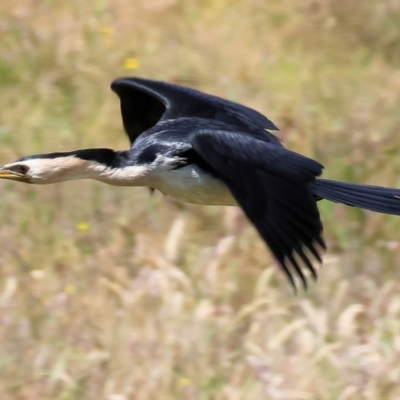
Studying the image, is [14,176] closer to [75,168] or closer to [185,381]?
[75,168]

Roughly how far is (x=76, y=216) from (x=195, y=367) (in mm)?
1223

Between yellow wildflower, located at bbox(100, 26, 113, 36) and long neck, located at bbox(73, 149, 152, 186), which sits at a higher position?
yellow wildflower, located at bbox(100, 26, 113, 36)

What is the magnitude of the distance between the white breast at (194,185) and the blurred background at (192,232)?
3.19ft

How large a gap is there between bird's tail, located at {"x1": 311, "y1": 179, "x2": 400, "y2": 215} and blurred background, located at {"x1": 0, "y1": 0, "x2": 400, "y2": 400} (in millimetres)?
969

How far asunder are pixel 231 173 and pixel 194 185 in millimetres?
286

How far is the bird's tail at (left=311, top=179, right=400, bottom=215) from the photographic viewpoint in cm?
404

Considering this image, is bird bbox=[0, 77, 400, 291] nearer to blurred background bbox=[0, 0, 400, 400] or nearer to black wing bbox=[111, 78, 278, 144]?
black wing bbox=[111, 78, 278, 144]

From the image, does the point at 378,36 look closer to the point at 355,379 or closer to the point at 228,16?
the point at 228,16

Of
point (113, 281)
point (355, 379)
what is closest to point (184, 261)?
point (113, 281)

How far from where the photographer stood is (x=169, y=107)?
4918 mm

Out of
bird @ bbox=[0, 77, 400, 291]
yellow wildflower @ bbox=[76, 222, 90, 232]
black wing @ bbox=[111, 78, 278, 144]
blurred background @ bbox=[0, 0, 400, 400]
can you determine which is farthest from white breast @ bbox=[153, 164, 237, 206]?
yellow wildflower @ bbox=[76, 222, 90, 232]

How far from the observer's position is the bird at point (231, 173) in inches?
145

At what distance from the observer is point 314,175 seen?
3795 millimetres

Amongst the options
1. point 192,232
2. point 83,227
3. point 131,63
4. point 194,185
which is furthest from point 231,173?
point 131,63
